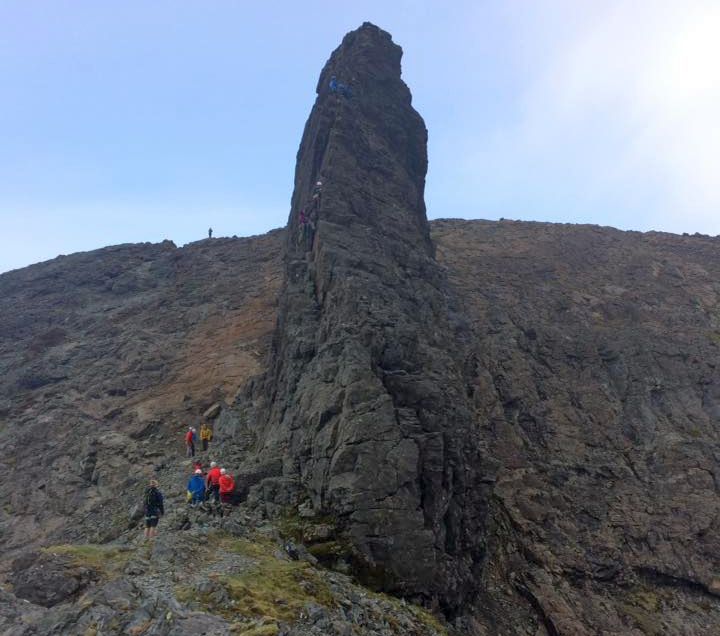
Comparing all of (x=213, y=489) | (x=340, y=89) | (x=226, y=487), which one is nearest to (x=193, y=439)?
(x=213, y=489)

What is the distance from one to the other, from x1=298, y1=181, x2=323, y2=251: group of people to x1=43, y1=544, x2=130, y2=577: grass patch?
57.2ft

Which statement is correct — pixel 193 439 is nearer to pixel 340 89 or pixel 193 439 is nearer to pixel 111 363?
pixel 111 363

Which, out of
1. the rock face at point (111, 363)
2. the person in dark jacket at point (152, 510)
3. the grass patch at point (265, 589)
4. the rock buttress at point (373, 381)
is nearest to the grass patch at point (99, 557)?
the person in dark jacket at point (152, 510)

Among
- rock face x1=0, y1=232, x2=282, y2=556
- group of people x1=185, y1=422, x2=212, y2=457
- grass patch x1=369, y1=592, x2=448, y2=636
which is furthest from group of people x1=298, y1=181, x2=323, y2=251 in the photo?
grass patch x1=369, y1=592, x2=448, y2=636

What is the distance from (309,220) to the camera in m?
29.7

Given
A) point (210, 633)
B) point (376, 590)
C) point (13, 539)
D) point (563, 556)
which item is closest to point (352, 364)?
point (376, 590)

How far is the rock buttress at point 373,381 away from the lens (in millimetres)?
16766

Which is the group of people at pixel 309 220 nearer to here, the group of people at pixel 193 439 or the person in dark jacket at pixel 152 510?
the group of people at pixel 193 439

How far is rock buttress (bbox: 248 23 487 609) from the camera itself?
1677 cm

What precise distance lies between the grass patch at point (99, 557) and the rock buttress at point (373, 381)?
5.54 metres

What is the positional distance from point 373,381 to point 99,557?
9.12 m

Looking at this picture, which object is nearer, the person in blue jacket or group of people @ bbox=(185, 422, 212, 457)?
the person in blue jacket

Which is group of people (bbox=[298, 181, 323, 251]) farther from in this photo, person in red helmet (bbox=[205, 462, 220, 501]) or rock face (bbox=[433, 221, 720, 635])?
person in red helmet (bbox=[205, 462, 220, 501])

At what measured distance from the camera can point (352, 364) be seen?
780 inches
